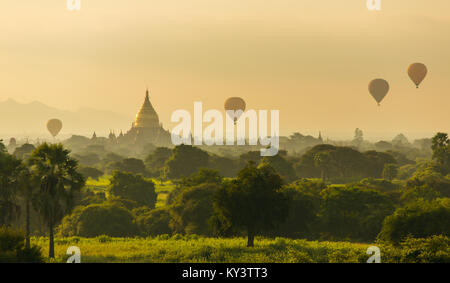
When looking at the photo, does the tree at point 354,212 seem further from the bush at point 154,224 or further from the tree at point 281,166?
the tree at point 281,166

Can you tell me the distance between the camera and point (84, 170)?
100188 millimetres

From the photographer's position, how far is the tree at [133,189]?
66062 millimetres

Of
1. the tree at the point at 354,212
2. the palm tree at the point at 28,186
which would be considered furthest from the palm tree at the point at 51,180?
the tree at the point at 354,212

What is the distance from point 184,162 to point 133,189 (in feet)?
94.7

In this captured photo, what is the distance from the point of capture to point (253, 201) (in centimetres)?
3562

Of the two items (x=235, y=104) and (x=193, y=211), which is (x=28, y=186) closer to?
(x=193, y=211)

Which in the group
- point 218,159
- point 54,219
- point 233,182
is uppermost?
point 218,159

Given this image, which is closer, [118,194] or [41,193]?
[41,193]

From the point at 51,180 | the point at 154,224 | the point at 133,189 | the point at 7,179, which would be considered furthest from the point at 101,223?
the point at 51,180

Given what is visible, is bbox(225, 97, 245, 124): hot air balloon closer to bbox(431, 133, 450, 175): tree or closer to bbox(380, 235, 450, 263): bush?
bbox(431, 133, 450, 175): tree

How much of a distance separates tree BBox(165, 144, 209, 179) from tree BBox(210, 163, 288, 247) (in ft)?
189
